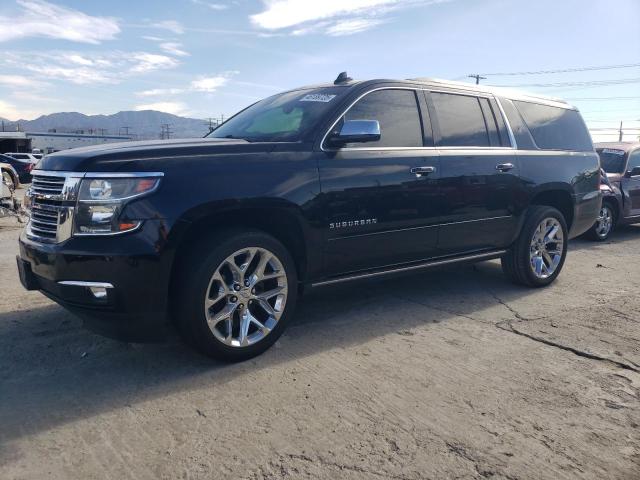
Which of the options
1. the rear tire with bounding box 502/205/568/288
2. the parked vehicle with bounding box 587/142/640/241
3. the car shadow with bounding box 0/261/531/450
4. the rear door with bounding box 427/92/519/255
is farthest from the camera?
the parked vehicle with bounding box 587/142/640/241

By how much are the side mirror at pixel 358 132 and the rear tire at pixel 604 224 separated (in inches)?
261

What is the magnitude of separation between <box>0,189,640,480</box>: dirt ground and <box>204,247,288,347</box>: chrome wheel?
0.23 m

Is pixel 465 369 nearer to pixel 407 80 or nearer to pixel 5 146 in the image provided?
pixel 407 80

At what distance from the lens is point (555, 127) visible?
596 cm

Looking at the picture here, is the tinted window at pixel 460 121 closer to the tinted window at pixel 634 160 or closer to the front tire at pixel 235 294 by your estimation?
the front tire at pixel 235 294

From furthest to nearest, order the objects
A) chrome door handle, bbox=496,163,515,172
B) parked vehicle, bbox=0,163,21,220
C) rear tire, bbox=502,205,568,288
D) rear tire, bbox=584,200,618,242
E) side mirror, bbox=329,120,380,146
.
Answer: parked vehicle, bbox=0,163,21,220 → rear tire, bbox=584,200,618,242 → rear tire, bbox=502,205,568,288 → chrome door handle, bbox=496,163,515,172 → side mirror, bbox=329,120,380,146

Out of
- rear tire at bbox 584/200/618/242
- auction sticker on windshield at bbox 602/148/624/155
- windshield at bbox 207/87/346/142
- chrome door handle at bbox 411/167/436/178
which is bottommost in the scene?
rear tire at bbox 584/200/618/242

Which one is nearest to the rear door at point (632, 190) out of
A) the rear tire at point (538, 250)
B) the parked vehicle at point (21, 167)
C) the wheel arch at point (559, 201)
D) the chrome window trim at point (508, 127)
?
the wheel arch at point (559, 201)

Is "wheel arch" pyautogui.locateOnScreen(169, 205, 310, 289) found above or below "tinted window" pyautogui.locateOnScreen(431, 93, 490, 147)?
below

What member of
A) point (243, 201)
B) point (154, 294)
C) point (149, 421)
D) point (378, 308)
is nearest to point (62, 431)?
point (149, 421)

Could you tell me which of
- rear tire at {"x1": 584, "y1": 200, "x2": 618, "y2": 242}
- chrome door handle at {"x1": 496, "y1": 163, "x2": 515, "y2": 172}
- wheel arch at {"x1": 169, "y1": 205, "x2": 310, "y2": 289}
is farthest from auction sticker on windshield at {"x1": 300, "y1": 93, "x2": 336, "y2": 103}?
rear tire at {"x1": 584, "y1": 200, "x2": 618, "y2": 242}

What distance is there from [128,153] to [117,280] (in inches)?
30.7

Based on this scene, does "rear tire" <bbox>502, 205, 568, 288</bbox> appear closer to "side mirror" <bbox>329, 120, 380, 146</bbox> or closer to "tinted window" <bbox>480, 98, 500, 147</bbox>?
"tinted window" <bbox>480, 98, 500, 147</bbox>

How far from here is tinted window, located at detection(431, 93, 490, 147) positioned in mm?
4785
